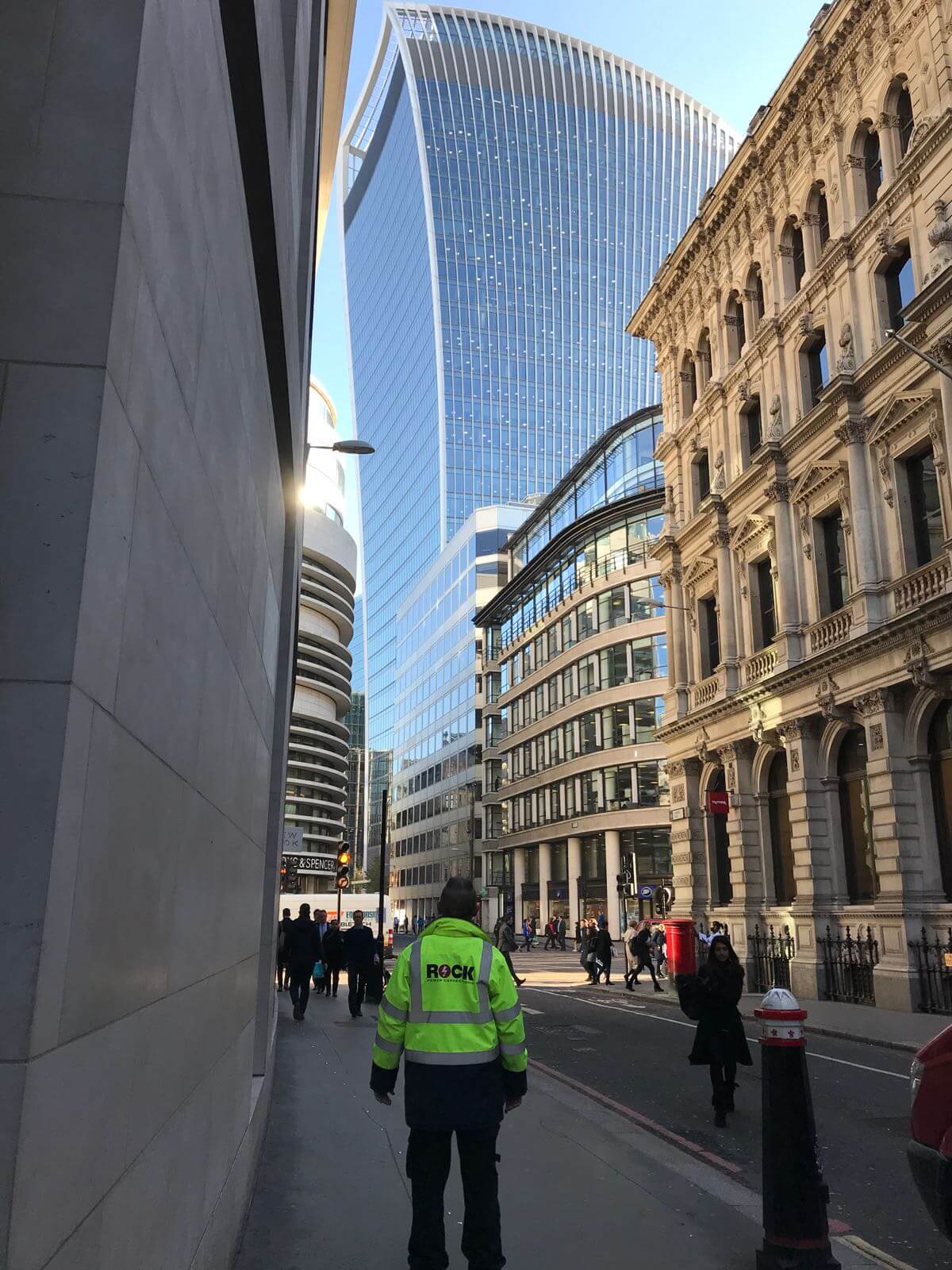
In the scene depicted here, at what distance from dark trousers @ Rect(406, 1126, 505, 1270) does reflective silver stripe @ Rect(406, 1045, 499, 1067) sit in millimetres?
305

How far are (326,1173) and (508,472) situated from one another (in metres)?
119

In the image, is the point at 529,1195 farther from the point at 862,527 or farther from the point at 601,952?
the point at 601,952

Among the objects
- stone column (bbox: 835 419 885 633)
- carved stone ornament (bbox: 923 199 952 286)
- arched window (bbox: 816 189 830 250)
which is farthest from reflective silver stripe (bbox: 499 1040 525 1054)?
arched window (bbox: 816 189 830 250)

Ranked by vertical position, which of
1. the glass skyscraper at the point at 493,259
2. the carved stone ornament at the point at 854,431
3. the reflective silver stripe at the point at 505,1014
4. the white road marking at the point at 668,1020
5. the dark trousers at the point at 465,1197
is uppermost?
the glass skyscraper at the point at 493,259

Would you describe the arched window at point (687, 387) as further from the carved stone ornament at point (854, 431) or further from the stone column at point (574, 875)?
the stone column at point (574, 875)

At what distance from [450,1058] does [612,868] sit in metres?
50.5

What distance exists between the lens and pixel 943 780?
823 inches

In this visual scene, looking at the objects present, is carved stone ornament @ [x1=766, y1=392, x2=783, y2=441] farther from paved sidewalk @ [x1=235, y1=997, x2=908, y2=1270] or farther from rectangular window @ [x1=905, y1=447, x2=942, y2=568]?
paved sidewalk @ [x1=235, y1=997, x2=908, y2=1270]

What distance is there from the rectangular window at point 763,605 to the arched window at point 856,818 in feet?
15.6

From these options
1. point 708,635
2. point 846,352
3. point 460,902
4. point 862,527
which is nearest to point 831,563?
point 862,527

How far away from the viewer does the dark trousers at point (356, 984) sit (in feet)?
56.9

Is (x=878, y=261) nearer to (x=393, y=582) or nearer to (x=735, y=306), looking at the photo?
(x=735, y=306)

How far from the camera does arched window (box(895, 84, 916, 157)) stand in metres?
23.1

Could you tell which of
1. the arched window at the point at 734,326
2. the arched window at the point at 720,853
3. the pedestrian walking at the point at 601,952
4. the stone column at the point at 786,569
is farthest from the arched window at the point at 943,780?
the arched window at the point at 734,326
